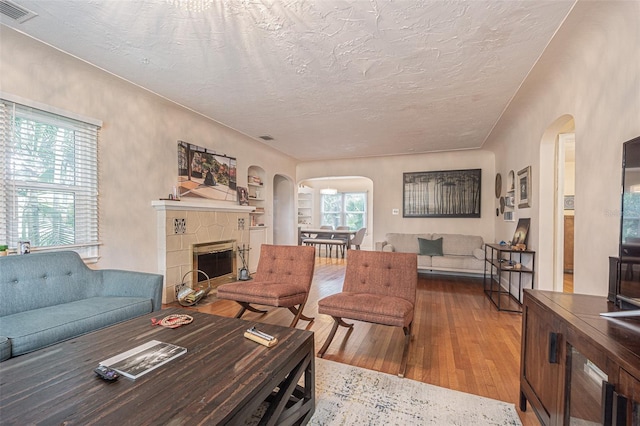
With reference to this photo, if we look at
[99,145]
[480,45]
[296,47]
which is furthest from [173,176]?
[480,45]

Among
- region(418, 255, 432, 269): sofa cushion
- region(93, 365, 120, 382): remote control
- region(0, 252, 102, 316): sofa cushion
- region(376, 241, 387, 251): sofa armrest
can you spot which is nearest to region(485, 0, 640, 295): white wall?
region(93, 365, 120, 382): remote control

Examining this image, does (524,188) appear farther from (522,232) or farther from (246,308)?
(246,308)

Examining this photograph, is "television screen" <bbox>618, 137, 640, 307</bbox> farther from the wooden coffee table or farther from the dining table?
the dining table

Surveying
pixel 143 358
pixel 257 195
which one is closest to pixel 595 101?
pixel 143 358

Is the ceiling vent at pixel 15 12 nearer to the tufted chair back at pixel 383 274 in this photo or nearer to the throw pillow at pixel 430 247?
the tufted chair back at pixel 383 274

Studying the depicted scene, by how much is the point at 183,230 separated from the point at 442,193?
A: 16.7 ft

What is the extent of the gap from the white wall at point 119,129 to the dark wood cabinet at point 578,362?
3775 mm

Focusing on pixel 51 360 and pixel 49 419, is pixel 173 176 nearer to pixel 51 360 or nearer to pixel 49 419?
pixel 51 360

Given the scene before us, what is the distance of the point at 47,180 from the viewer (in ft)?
8.36

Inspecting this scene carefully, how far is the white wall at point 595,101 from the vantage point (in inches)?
66.1

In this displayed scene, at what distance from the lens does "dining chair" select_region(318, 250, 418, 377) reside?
2156 millimetres

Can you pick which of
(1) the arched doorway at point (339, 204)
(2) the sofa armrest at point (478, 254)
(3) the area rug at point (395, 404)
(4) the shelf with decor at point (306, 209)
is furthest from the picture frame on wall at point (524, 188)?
(4) the shelf with decor at point (306, 209)

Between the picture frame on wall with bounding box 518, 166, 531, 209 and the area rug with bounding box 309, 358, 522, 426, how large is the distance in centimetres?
276

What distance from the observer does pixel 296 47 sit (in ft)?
7.43
